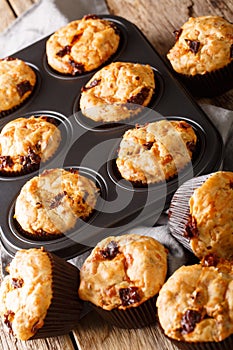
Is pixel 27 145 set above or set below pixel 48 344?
above

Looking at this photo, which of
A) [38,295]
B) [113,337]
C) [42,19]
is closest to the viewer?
[38,295]

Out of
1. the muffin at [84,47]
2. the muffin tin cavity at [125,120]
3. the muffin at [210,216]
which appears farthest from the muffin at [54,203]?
the muffin at [84,47]

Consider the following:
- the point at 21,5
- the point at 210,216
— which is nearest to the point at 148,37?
the point at 21,5

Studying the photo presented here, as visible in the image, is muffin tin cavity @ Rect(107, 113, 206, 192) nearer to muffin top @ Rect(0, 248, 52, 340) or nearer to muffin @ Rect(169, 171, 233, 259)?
muffin @ Rect(169, 171, 233, 259)

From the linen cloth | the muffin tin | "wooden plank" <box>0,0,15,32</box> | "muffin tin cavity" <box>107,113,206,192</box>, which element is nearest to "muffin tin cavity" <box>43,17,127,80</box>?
the muffin tin

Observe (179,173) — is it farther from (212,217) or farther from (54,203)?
(54,203)

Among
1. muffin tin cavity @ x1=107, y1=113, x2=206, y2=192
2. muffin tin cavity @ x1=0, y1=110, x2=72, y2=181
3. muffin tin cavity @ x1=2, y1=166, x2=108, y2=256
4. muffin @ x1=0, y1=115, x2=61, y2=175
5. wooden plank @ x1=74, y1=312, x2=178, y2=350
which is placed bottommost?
wooden plank @ x1=74, y1=312, x2=178, y2=350
